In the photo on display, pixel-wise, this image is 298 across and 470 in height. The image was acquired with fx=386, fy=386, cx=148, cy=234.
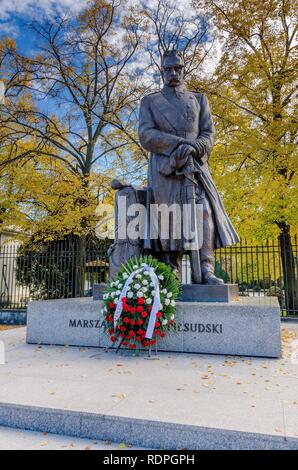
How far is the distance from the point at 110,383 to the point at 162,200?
11.1 feet

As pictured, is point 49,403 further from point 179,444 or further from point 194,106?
point 194,106

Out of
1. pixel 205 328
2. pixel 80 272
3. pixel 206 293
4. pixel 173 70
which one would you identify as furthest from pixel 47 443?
pixel 80 272

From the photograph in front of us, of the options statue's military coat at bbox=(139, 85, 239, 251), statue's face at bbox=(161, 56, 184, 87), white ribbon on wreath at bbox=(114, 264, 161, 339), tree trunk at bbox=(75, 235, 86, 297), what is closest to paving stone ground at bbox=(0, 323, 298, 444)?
white ribbon on wreath at bbox=(114, 264, 161, 339)

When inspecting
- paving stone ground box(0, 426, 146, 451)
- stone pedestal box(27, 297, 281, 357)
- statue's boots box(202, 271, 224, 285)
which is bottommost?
paving stone ground box(0, 426, 146, 451)

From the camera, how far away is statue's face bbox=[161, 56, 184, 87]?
640 cm

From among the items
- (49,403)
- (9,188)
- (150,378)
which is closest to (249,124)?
(9,188)

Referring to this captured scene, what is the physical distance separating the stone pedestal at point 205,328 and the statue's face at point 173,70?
3741 millimetres

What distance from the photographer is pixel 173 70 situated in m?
6.49

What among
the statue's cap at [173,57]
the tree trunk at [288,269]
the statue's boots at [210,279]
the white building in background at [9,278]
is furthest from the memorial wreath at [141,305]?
the white building in background at [9,278]

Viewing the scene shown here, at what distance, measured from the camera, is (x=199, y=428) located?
2666mm

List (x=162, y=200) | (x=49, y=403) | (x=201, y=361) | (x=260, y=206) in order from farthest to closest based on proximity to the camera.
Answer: (x=260, y=206), (x=162, y=200), (x=201, y=361), (x=49, y=403)

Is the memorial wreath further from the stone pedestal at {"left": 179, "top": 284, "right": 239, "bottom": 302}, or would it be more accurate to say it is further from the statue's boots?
the statue's boots
